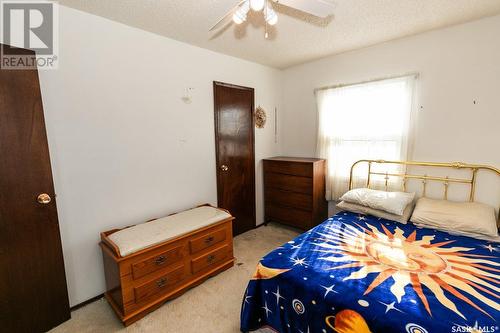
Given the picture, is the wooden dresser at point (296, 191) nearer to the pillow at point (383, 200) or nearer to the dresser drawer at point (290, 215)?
the dresser drawer at point (290, 215)

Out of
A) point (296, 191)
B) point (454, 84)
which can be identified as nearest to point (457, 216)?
point (454, 84)

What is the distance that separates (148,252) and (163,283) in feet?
1.11

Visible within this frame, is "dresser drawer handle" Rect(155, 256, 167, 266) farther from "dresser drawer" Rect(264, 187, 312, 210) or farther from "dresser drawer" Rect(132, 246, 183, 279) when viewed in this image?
"dresser drawer" Rect(264, 187, 312, 210)

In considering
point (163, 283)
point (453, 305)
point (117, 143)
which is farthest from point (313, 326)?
point (117, 143)

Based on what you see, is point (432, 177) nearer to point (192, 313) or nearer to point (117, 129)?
point (192, 313)

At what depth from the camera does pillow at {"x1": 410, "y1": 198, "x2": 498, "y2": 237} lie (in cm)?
192

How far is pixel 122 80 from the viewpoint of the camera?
2129mm

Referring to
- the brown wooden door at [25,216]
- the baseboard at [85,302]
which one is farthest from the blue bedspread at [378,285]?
the brown wooden door at [25,216]

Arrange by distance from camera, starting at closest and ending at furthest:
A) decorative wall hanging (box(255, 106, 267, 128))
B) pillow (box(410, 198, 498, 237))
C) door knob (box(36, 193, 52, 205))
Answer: door knob (box(36, 193, 52, 205))
pillow (box(410, 198, 498, 237))
decorative wall hanging (box(255, 106, 267, 128))

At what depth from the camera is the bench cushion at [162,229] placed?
1.83 metres

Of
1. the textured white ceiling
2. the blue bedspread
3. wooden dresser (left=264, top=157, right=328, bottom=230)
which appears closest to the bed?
the blue bedspread

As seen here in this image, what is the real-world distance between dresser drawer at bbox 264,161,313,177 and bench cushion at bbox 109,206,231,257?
1188 millimetres

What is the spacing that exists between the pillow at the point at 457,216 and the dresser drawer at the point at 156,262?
222 centimetres

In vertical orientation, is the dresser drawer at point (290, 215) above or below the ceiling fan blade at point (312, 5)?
below
